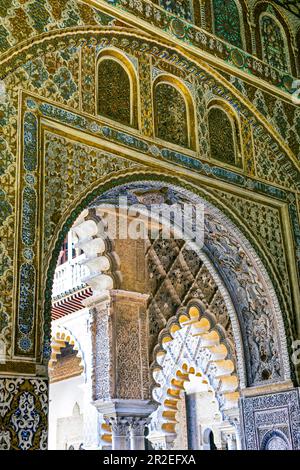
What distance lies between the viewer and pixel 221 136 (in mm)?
7023

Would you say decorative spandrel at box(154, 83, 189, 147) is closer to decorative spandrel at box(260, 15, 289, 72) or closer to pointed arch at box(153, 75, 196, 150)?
pointed arch at box(153, 75, 196, 150)

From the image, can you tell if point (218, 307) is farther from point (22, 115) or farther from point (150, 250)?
point (22, 115)

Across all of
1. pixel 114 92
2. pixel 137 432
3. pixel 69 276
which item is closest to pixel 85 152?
pixel 114 92

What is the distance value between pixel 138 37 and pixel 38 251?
8.32 ft

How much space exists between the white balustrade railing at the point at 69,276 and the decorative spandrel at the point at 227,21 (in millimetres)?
4499

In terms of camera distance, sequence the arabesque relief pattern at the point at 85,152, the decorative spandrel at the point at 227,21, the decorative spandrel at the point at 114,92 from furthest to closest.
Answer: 1. the decorative spandrel at the point at 227,21
2. the decorative spandrel at the point at 114,92
3. the arabesque relief pattern at the point at 85,152

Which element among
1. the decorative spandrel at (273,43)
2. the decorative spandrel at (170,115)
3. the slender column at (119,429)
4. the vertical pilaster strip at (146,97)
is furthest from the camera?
the decorative spandrel at (273,43)

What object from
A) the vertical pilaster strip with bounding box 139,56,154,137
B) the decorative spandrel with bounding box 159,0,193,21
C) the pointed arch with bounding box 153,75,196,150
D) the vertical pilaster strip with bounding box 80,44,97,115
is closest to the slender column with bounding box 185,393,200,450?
the pointed arch with bounding box 153,75,196,150

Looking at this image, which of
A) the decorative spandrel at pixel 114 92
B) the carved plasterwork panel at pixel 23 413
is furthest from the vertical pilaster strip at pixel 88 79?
the carved plasterwork panel at pixel 23 413

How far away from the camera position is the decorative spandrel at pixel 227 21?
737 centimetres

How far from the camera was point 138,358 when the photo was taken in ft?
25.8

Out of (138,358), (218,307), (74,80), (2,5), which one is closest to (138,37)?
(74,80)

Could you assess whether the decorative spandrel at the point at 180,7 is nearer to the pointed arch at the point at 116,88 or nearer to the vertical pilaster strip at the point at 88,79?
the pointed arch at the point at 116,88

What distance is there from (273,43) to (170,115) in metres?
2.22
